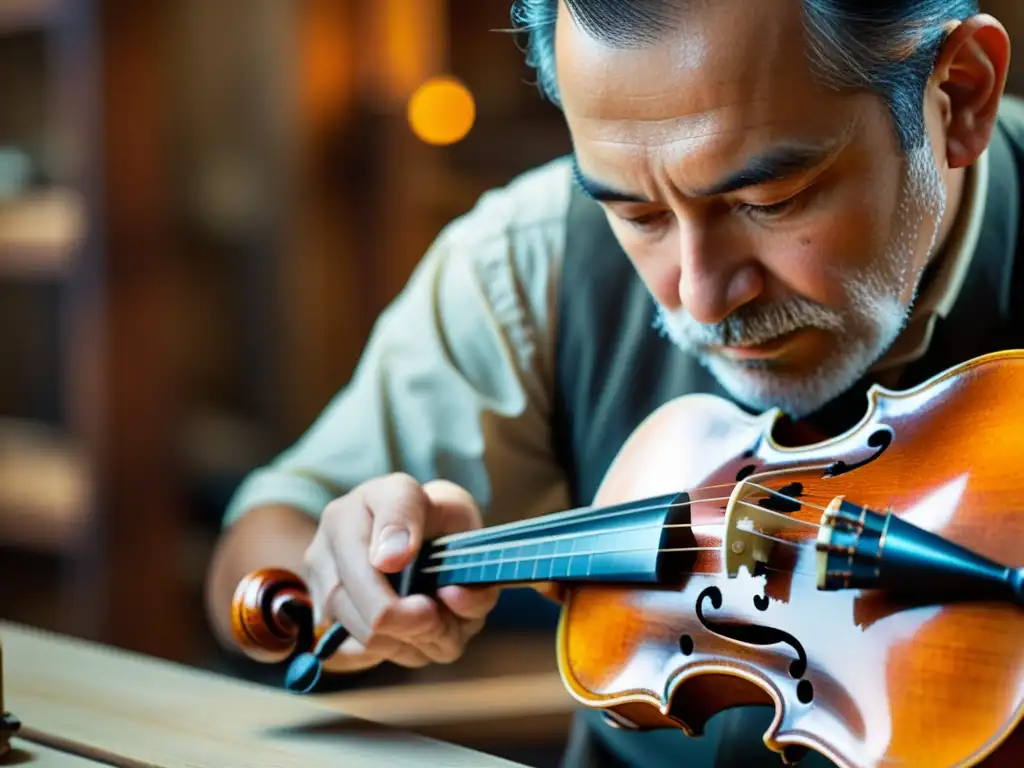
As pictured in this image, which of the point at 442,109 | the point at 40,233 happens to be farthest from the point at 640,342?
the point at 40,233

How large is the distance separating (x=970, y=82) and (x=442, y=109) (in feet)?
2.66

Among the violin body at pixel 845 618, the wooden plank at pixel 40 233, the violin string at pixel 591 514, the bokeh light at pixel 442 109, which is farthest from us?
the wooden plank at pixel 40 233

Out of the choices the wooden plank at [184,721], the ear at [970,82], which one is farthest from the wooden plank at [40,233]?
A: the ear at [970,82]

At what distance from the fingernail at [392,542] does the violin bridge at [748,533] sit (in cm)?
23

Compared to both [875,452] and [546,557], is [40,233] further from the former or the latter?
[875,452]

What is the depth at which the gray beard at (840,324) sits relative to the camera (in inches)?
27.3

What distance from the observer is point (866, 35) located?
2.12ft

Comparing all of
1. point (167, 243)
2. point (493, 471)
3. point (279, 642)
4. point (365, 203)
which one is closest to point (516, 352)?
point (493, 471)

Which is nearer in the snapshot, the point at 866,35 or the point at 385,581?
the point at 866,35

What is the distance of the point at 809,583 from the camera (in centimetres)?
56

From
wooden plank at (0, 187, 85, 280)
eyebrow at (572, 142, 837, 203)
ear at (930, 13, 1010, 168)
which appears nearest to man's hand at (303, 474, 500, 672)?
eyebrow at (572, 142, 837, 203)

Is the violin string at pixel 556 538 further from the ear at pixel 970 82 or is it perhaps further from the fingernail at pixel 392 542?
the ear at pixel 970 82

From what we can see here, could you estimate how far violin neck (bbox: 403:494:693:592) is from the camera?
63 cm

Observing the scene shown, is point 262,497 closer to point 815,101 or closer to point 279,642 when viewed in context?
point 279,642
